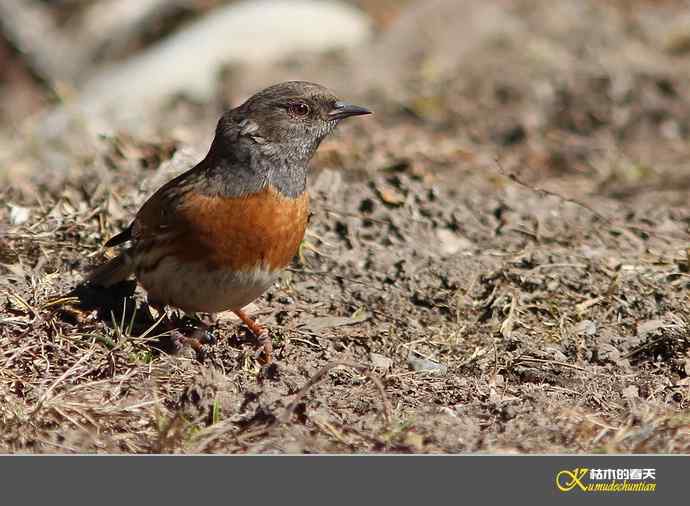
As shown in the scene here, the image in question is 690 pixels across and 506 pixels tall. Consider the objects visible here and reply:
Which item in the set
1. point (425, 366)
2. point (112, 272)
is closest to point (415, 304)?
point (425, 366)

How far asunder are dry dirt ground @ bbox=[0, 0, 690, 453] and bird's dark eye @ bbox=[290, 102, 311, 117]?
100 cm

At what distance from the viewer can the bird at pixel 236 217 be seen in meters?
5.13

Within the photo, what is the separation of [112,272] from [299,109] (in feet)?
4.14

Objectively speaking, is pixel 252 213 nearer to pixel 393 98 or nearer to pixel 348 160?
pixel 348 160

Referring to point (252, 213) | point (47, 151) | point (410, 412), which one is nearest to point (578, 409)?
point (410, 412)

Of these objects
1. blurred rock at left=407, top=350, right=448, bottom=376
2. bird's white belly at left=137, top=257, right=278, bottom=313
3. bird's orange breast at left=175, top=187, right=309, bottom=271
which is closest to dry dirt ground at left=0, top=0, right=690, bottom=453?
blurred rock at left=407, top=350, right=448, bottom=376

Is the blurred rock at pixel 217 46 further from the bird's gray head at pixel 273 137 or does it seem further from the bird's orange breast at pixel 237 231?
the bird's orange breast at pixel 237 231

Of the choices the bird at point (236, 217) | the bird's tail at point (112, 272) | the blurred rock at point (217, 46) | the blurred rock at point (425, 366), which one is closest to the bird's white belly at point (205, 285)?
the bird at point (236, 217)

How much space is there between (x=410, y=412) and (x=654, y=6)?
783 centimetres
